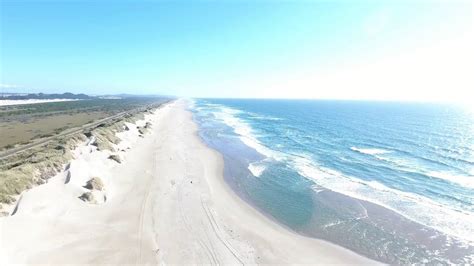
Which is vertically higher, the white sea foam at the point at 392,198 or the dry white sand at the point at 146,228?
the dry white sand at the point at 146,228

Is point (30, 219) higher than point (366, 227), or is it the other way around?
point (30, 219)

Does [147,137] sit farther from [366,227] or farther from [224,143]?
[366,227]

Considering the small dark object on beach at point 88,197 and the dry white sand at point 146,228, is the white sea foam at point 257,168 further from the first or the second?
the small dark object on beach at point 88,197

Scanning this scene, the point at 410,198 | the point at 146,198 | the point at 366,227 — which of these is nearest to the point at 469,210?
the point at 410,198

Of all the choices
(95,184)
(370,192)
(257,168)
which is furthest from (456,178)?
(95,184)

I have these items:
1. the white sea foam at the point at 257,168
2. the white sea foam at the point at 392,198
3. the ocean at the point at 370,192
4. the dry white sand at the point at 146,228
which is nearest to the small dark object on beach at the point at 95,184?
the dry white sand at the point at 146,228
